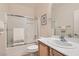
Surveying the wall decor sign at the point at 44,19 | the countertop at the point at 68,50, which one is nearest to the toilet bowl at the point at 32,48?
the countertop at the point at 68,50

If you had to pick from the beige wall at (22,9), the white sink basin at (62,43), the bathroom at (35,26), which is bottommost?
the white sink basin at (62,43)

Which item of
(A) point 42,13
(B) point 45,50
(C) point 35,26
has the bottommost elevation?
(B) point 45,50

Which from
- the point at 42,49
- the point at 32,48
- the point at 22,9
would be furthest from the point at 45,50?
the point at 22,9

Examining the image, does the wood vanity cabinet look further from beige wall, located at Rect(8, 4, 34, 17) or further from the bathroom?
beige wall, located at Rect(8, 4, 34, 17)

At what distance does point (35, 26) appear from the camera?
182 cm

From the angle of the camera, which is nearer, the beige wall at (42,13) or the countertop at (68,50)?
the countertop at (68,50)

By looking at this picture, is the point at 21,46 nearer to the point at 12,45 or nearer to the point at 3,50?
the point at 12,45

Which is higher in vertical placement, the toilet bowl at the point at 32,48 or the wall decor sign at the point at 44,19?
the wall decor sign at the point at 44,19

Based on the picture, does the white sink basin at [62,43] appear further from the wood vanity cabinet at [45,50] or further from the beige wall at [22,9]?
the beige wall at [22,9]

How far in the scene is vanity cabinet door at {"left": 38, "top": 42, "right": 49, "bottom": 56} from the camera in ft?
5.85

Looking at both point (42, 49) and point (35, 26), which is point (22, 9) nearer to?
point (35, 26)

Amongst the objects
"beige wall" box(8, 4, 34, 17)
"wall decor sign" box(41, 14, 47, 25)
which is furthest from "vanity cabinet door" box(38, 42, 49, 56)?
"beige wall" box(8, 4, 34, 17)

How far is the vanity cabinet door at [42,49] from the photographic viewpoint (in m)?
1.78

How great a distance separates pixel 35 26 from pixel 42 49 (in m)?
0.33
